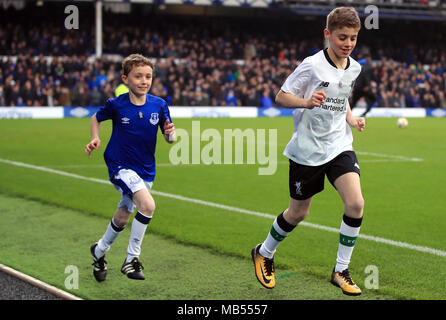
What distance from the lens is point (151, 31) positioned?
39312 millimetres

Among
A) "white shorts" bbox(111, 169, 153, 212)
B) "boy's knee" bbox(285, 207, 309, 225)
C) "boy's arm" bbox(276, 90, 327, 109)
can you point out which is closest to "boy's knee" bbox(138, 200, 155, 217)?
"white shorts" bbox(111, 169, 153, 212)

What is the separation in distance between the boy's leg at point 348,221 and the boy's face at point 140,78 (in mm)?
1706

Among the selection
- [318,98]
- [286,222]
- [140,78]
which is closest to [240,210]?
[286,222]

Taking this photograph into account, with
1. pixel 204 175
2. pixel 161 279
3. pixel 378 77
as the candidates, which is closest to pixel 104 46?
pixel 378 77

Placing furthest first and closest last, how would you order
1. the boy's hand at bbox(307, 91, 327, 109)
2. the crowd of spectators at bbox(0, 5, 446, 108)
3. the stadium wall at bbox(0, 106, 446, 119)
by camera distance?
the crowd of spectators at bbox(0, 5, 446, 108) → the stadium wall at bbox(0, 106, 446, 119) → the boy's hand at bbox(307, 91, 327, 109)

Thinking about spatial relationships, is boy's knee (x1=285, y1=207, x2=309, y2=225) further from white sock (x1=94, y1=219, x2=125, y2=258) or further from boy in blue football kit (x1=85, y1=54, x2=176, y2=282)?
white sock (x1=94, y1=219, x2=125, y2=258)

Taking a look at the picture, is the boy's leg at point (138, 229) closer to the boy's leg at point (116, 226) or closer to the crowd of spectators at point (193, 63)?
the boy's leg at point (116, 226)

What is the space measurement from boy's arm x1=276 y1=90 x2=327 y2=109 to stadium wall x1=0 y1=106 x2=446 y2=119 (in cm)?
2425

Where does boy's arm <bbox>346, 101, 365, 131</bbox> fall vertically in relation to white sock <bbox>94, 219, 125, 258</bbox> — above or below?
above

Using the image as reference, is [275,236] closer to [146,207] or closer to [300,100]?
[146,207]

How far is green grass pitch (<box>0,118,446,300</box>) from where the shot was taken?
18.5 ft

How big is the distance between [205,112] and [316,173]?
26.0 metres
